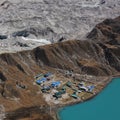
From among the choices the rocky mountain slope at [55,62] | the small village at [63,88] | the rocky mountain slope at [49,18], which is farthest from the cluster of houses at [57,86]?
the rocky mountain slope at [49,18]

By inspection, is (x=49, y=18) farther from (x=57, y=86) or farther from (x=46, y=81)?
(x=57, y=86)

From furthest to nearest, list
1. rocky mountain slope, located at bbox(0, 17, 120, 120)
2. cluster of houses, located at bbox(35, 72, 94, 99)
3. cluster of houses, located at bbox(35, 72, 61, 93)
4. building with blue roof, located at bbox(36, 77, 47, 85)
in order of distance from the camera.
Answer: building with blue roof, located at bbox(36, 77, 47, 85) < cluster of houses, located at bbox(35, 72, 61, 93) < cluster of houses, located at bbox(35, 72, 94, 99) < rocky mountain slope, located at bbox(0, 17, 120, 120)

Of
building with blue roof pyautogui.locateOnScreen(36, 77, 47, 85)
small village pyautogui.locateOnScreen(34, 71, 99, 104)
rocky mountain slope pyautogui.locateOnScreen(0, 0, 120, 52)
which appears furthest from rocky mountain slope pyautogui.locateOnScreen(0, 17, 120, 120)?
rocky mountain slope pyautogui.locateOnScreen(0, 0, 120, 52)

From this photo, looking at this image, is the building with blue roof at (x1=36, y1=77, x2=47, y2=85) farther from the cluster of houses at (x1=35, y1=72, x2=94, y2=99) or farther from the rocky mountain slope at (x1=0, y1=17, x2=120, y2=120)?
the rocky mountain slope at (x1=0, y1=17, x2=120, y2=120)

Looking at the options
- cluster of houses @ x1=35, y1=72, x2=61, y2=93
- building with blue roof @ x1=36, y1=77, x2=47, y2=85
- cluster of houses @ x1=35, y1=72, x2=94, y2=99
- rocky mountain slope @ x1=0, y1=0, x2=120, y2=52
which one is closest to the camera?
cluster of houses @ x1=35, y1=72, x2=94, y2=99

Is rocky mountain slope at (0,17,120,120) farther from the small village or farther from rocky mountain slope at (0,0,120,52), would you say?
rocky mountain slope at (0,0,120,52)

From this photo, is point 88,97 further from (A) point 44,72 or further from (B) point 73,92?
(A) point 44,72

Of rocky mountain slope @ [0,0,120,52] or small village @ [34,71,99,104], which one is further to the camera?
rocky mountain slope @ [0,0,120,52]

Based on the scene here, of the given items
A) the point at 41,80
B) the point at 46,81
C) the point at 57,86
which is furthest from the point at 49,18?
the point at 57,86

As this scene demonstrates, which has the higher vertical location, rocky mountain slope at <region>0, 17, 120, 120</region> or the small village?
rocky mountain slope at <region>0, 17, 120, 120</region>

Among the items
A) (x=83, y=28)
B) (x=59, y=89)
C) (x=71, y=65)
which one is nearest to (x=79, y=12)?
(x=83, y=28)

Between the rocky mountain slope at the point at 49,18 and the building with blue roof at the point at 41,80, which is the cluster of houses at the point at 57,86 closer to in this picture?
the building with blue roof at the point at 41,80

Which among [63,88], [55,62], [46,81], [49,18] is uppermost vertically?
[55,62]

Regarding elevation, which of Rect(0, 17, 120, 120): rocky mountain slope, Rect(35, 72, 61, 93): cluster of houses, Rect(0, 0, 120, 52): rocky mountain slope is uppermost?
Rect(0, 17, 120, 120): rocky mountain slope
